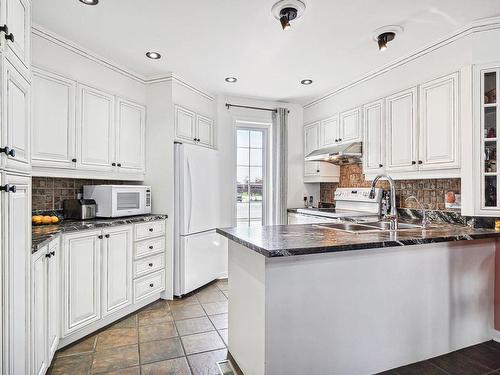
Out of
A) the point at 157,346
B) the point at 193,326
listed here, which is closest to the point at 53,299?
the point at 157,346

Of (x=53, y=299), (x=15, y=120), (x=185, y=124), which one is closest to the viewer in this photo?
(x=15, y=120)

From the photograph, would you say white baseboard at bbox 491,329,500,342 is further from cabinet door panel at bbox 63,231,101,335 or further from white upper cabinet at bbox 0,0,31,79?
white upper cabinet at bbox 0,0,31,79

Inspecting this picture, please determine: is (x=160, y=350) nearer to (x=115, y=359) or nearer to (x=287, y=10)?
(x=115, y=359)

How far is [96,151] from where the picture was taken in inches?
117

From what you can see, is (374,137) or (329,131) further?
(329,131)

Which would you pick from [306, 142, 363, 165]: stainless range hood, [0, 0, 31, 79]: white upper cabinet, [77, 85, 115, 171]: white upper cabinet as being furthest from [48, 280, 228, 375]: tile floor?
[306, 142, 363, 165]: stainless range hood

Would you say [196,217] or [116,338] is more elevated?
[196,217]

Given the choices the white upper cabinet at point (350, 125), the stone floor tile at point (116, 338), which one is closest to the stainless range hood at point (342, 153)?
the white upper cabinet at point (350, 125)

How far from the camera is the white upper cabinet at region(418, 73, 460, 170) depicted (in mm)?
2553

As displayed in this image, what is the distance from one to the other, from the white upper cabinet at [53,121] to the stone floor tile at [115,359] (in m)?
1.60

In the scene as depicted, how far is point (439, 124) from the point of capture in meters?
2.68

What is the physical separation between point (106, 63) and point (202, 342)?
281cm

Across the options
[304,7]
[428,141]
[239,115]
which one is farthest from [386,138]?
[239,115]

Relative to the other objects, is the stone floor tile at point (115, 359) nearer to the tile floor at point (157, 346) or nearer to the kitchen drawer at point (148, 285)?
the tile floor at point (157, 346)
